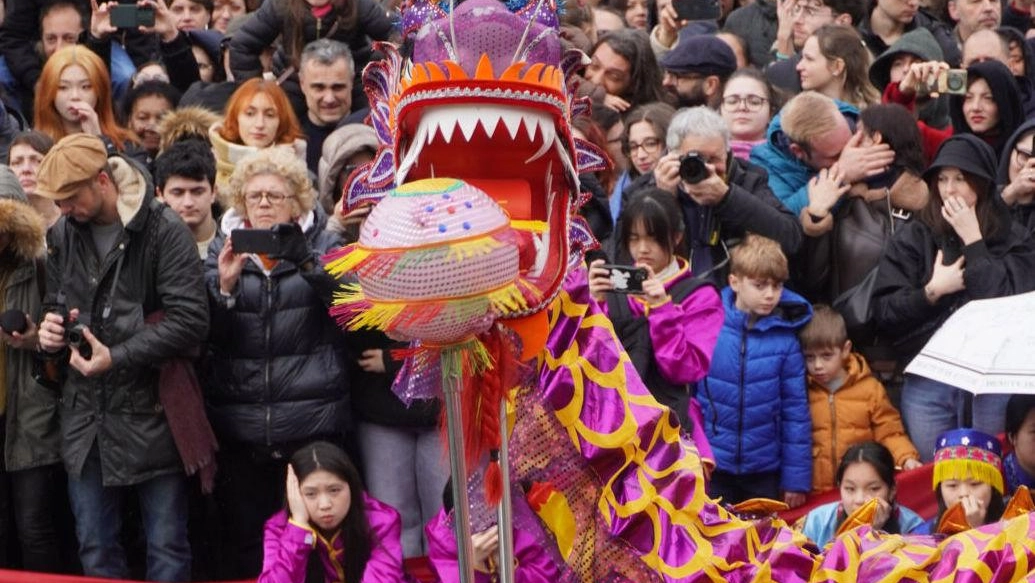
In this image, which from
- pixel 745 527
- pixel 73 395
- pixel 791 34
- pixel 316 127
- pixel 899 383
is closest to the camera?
pixel 745 527

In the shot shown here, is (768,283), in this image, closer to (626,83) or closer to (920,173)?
(920,173)

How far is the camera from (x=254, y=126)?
24.1 feet

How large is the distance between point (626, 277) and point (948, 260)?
4.75ft

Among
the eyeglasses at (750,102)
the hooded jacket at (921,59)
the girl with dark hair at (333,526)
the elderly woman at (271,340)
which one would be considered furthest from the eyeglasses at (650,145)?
the girl with dark hair at (333,526)

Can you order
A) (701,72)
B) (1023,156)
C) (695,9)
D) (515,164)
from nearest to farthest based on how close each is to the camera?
(515,164) < (1023,156) < (701,72) < (695,9)

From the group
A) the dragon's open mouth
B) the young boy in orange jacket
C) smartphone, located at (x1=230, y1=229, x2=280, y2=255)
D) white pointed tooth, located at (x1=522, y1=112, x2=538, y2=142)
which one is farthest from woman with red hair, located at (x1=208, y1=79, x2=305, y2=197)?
white pointed tooth, located at (x1=522, y1=112, x2=538, y2=142)

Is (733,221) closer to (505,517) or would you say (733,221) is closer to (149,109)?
(149,109)

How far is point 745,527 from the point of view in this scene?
378 cm

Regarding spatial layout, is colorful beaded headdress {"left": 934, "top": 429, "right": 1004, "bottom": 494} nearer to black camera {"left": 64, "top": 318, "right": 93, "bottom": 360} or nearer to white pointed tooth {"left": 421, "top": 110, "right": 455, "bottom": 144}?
black camera {"left": 64, "top": 318, "right": 93, "bottom": 360}

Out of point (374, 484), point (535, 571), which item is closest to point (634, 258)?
point (374, 484)

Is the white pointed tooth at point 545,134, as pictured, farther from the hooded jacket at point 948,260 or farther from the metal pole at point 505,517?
the hooded jacket at point 948,260

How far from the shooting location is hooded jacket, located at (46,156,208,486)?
20.4 ft

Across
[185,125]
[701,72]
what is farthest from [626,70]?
[185,125]

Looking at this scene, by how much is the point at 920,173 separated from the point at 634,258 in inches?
59.5
